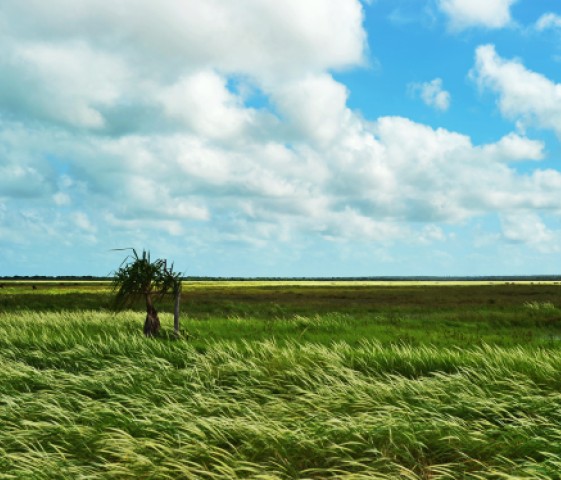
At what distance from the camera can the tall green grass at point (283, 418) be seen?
19.9 feet

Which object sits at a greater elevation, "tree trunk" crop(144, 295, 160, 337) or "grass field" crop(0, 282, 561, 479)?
"tree trunk" crop(144, 295, 160, 337)

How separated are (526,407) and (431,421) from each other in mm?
1865

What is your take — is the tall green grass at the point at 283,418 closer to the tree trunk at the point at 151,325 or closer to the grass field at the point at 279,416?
the grass field at the point at 279,416

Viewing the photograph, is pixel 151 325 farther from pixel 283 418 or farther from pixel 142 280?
pixel 283 418

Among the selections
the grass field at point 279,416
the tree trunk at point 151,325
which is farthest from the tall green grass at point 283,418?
the tree trunk at point 151,325

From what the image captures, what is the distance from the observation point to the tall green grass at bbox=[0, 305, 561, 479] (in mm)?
6062

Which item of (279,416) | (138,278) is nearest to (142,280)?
(138,278)

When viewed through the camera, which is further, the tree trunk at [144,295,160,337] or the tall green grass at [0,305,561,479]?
the tree trunk at [144,295,160,337]

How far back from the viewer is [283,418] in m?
7.37

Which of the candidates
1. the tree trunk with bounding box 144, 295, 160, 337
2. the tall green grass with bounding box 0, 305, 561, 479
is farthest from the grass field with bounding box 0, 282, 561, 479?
the tree trunk with bounding box 144, 295, 160, 337

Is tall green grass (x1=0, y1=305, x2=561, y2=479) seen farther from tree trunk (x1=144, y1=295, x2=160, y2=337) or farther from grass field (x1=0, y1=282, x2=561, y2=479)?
tree trunk (x1=144, y1=295, x2=160, y2=337)

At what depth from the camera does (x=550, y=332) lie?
79.4 ft

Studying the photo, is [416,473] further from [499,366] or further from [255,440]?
[499,366]

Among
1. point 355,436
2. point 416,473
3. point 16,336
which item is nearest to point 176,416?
point 355,436
